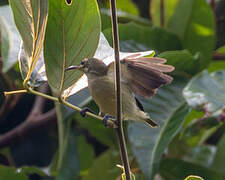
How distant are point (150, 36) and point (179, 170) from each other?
0.34 m

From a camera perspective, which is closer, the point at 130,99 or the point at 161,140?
the point at 130,99

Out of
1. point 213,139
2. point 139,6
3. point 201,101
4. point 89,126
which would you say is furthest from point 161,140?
point 139,6

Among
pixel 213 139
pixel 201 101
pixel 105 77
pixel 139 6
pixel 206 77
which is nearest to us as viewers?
pixel 105 77

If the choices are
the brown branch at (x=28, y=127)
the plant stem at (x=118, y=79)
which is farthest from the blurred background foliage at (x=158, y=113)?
the plant stem at (x=118, y=79)

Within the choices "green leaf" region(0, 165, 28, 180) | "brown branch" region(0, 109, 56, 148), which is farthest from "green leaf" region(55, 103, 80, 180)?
"brown branch" region(0, 109, 56, 148)

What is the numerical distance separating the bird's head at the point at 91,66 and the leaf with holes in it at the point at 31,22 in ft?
0.15

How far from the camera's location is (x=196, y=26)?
3.68 ft

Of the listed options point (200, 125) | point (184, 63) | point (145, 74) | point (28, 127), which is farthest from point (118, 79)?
point (28, 127)

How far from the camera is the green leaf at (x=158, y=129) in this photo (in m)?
0.79

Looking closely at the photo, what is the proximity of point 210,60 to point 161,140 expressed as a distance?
38 centimetres

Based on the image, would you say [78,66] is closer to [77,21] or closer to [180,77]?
[77,21]

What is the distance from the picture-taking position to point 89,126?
3.76 feet

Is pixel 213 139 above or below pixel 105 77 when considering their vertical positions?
below

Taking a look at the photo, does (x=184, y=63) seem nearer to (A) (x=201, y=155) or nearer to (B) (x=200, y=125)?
(B) (x=200, y=125)
